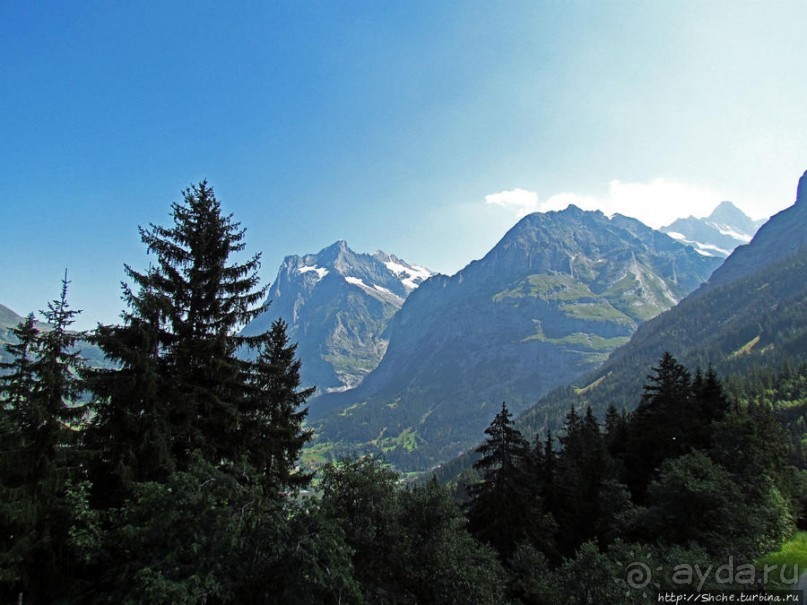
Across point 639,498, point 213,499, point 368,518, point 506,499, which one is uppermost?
point 213,499

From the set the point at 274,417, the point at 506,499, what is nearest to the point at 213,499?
the point at 274,417

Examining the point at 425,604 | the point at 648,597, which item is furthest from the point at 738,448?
the point at 425,604

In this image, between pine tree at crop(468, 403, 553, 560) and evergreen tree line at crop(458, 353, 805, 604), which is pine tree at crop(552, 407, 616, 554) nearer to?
evergreen tree line at crop(458, 353, 805, 604)

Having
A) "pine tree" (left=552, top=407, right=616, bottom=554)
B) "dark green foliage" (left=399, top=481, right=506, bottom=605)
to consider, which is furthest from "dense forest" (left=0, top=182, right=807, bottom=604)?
"pine tree" (left=552, top=407, right=616, bottom=554)

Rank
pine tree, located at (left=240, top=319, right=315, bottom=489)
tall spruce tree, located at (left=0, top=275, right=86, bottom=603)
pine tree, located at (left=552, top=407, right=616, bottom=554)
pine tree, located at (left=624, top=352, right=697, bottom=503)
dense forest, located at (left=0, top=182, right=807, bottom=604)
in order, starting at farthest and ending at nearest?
pine tree, located at (left=624, top=352, right=697, bottom=503) → pine tree, located at (left=552, top=407, right=616, bottom=554) → pine tree, located at (left=240, top=319, right=315, bottom=489) → tall spruce tree, located at (left=0, top=275, right=86, bottom=603) → dense forest, located at (left=0, top=182, right=807, bottom=604)

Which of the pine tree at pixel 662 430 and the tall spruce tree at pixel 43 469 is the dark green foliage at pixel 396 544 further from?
the pine tree at pixel 662 430

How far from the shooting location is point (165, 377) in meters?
21.5

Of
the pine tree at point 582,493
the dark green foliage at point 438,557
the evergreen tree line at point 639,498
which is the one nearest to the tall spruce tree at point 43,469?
the dark green foliage at point 438,557

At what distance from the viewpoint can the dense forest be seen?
550 inches

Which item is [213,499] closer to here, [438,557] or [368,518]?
[368,518]

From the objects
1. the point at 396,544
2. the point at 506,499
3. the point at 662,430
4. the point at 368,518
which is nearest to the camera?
the point at 368,518

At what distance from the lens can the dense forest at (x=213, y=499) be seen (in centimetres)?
1396

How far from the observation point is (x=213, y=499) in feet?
46.4

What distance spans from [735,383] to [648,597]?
171101mm
